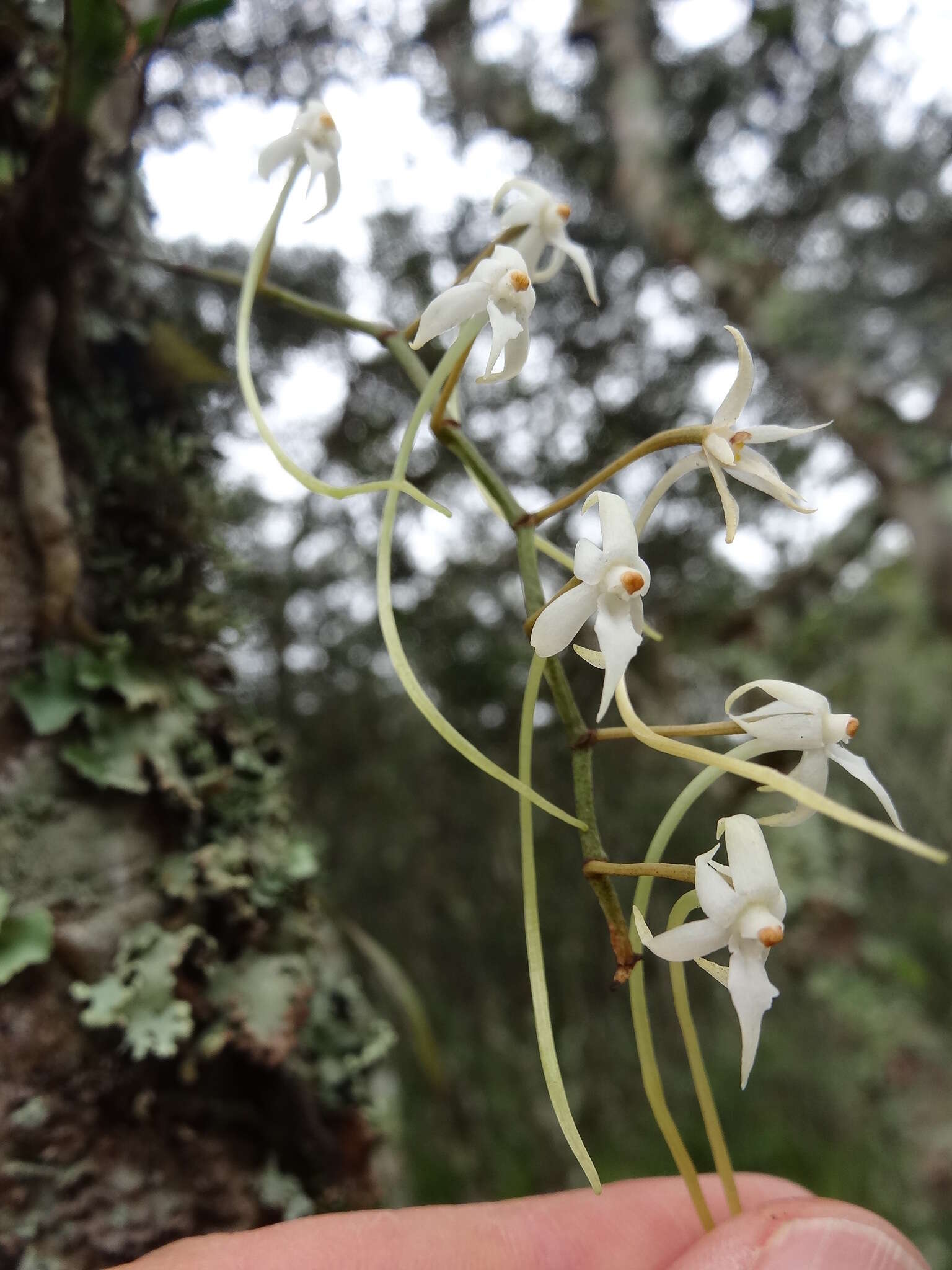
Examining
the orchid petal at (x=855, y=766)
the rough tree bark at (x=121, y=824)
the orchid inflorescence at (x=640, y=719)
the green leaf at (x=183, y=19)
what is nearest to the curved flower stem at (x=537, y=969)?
the orchid inflorescence at (x=640, y=719)

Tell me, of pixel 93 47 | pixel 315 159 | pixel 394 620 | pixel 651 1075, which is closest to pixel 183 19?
pixel 93 47

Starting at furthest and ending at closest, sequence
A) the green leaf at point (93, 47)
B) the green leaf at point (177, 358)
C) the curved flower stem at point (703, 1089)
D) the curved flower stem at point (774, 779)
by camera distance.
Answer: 1. the green leaf at point (177, 358)
2. the green leaf at point (93, 47)
3. the curved flower stem at point (703, 1089)
4. the curved flower stem at point (774, 779)

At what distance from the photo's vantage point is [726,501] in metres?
0.27

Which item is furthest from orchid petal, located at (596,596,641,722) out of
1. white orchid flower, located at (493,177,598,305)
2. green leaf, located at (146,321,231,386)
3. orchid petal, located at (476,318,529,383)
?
green leaf, located at (146,321,231,386)

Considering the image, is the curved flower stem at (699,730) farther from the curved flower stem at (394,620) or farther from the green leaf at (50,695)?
the green leaf at (50,695)

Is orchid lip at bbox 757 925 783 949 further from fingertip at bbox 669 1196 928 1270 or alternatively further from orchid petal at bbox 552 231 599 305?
orchid petal at bbox 552 231 599 305

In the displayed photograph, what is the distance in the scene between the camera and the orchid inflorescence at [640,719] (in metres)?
0.23

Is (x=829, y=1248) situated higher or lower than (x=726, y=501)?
lower

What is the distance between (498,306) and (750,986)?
0.82 feet

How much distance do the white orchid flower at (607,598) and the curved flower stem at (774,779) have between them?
0.02 m

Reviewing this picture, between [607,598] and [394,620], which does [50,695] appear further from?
[607,598]

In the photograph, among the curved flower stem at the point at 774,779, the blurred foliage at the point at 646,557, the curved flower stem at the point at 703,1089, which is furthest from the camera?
the blurred foliage at the point at 646,557

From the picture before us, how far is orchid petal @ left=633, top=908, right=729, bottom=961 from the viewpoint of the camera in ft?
0.76

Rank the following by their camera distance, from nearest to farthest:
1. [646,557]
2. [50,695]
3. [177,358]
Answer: [50,695] → [177,358] → [646,557]
